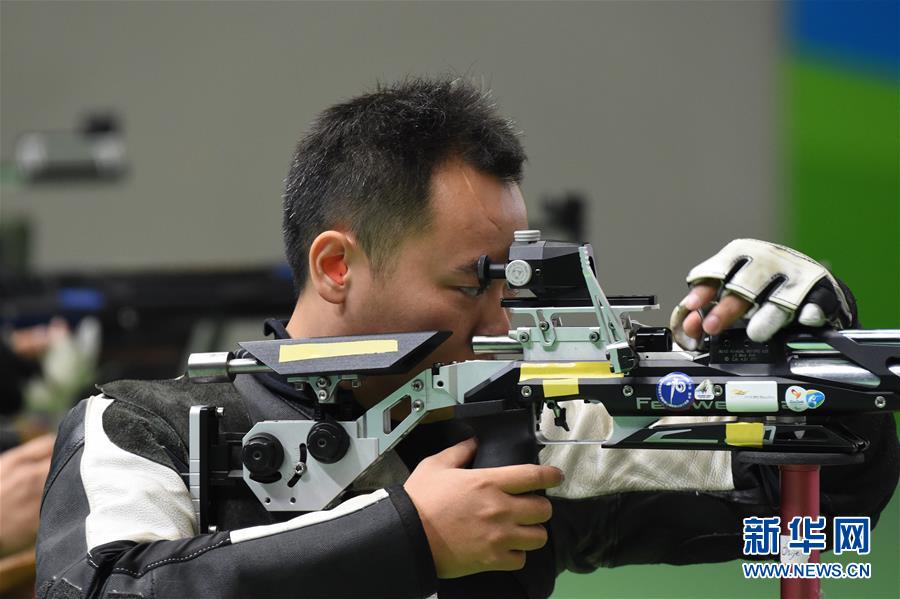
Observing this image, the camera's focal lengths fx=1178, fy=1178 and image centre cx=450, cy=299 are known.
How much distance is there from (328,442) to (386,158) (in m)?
0.40

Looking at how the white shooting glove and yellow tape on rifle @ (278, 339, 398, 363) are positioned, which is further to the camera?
yellow tape on rifle @ (278, 339, 398, 363)

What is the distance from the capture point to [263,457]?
1.56 m

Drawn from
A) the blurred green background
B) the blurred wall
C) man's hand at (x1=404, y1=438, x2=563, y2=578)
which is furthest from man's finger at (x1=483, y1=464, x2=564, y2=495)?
the blurred wall

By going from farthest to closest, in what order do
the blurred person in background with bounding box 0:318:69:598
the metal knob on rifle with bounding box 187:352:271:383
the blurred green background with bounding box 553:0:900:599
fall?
1. the blurred green background with bounding box 553:0:900:599
2. the blurred person in background with bounding box 0:318:69:598
3. the metal knob on rifle with bounding box 187:352:271:383

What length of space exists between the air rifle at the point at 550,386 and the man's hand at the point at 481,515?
1.9 inches

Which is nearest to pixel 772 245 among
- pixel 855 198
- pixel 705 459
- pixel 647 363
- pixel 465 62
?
pixel 647 363

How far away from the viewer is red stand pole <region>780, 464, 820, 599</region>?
149cm

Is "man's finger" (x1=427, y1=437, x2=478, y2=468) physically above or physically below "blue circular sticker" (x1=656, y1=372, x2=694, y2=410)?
below

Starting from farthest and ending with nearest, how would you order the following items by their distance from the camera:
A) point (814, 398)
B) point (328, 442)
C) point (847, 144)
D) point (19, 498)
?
point (847, 144) < point (19, 498) < point (328, 442) < point (814, 398)

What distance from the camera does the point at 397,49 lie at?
22.8 ft

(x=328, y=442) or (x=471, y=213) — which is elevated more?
(x=471, y=213)

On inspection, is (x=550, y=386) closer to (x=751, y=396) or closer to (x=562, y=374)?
(x=562, y=374)

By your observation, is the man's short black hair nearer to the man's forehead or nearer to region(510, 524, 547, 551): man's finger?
the man's forehead

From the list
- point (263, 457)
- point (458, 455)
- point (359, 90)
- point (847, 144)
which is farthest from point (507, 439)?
point (359, 90)
